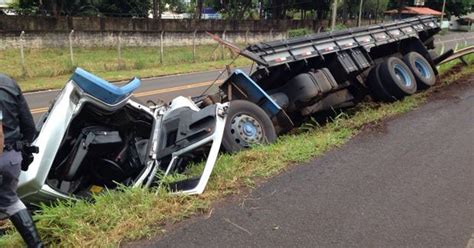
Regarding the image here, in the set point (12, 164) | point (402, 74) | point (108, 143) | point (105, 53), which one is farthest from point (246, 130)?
point (105, 53)

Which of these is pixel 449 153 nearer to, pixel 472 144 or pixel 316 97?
pixel 472 144

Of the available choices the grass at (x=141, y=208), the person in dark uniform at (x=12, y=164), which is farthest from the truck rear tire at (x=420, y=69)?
the person in dark uniform at (x=12, y=164)

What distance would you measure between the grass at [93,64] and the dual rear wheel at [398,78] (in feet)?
42.4

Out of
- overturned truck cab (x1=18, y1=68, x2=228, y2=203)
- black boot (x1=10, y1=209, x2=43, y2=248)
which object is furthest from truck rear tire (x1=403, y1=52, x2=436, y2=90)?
black boot (x1=10, y1=209, x2=43, y2=248)

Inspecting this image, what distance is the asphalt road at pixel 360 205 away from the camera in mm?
3609

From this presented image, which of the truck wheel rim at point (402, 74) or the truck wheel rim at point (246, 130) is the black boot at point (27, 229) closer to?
the truck wheel rim at point (246, 130)

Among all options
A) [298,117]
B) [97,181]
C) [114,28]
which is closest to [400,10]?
[114,28]

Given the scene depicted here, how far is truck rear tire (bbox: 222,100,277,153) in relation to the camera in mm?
6297

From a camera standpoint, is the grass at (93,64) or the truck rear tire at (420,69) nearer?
the truck rear tire at (420,69)

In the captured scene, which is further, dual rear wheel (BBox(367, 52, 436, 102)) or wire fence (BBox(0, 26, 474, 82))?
wire fence (BBox(0, 26, 474, 82))

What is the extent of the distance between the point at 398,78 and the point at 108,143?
20.6 feet

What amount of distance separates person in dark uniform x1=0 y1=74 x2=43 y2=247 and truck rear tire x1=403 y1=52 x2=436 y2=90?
26.7 feet

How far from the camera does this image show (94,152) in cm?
493

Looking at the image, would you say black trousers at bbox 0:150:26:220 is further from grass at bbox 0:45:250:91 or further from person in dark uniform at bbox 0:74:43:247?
grass at bbox 0:45:250:91
